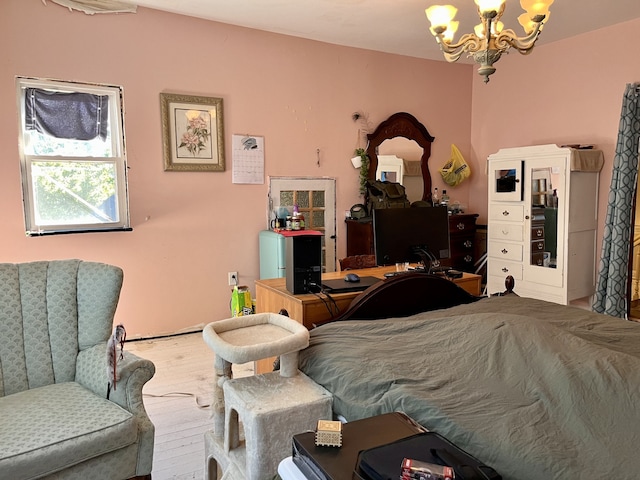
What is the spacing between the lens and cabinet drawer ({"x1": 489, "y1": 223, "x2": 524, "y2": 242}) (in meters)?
4.55

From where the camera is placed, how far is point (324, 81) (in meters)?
4.61

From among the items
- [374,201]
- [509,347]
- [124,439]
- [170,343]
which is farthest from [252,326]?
[374,201]

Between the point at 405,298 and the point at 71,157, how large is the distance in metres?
2.81

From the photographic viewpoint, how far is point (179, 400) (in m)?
2.87

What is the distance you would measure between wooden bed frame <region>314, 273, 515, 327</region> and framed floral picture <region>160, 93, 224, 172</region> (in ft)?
7.61

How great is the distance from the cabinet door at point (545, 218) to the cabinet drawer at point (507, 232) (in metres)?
0.07

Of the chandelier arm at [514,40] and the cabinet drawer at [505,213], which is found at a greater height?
the chandelier arm at [514,40]

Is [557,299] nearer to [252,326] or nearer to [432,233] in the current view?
[432,233]

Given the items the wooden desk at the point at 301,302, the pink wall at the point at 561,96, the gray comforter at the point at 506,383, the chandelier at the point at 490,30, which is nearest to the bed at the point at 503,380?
the gray comforter at the point at 506,383

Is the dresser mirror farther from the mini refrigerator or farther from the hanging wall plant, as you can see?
the mini refrigerator

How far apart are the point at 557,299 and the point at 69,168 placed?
13.8ft

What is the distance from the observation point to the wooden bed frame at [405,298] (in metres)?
2.21

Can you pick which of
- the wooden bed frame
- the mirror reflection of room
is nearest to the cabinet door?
the mirror reflection of room

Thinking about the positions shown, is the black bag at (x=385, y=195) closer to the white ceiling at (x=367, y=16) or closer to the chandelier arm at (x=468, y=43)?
the white ceiling at (x=367, y=16)
